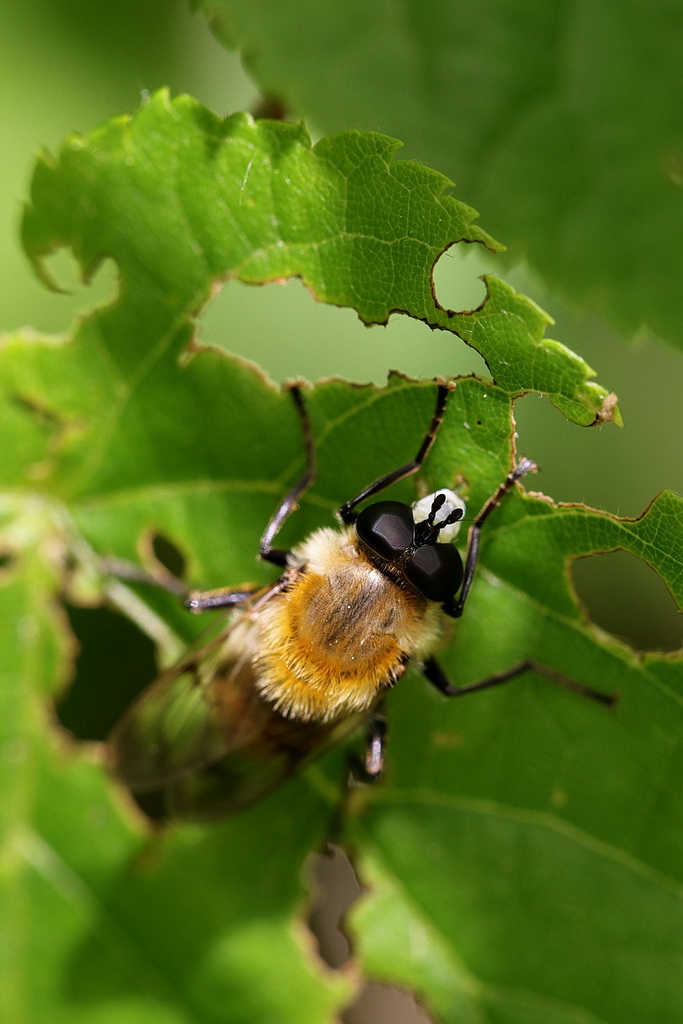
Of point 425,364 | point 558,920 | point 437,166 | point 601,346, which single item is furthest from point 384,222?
point 601,346

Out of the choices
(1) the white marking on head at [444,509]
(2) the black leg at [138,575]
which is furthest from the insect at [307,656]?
(2) the black leg at [138,575]

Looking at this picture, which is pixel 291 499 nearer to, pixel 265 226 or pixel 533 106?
pixel 265 226

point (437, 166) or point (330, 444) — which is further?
point (437, 166)

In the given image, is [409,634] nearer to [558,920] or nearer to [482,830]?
[482,830]

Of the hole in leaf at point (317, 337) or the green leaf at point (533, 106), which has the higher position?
the green leaf at point (533, 106)

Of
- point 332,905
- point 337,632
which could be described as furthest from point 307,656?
point 332,905

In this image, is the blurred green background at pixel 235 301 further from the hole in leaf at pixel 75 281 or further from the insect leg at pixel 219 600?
the insect leg at pixel 219 600
